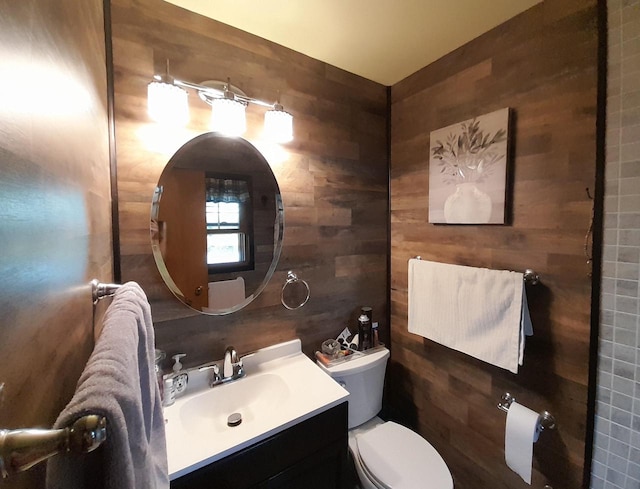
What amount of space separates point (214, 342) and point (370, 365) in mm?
828

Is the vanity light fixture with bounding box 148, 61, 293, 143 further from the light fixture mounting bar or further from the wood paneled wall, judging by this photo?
the wood paneled wall

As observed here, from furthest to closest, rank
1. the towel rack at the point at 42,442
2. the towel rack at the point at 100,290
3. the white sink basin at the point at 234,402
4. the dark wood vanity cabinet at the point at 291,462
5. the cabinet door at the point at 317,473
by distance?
1. the white sink basin at the point at 234,402
2. the cabinet door at the point at 317,473
3. the dark wood vanity cabinet at the point at 291,462
4. the towel rack at the point at 100,290
5. the towel rack at the point at 42,442

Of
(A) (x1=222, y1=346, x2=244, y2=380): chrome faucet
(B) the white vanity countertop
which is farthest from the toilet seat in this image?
(A) (x1=222, y1=346, x2=244, y2=380): chrome faucet

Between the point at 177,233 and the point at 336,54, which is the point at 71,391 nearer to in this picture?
the point at 177,233

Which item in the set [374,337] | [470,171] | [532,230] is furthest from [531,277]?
[374,337]

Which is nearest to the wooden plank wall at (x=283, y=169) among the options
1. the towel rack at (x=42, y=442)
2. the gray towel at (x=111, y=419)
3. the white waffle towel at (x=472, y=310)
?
the white waffle towel at (x=472, y=310)

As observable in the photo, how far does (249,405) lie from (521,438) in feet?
3.78

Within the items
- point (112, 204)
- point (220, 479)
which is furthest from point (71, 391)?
point (112, 204)

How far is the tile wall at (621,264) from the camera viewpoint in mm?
907

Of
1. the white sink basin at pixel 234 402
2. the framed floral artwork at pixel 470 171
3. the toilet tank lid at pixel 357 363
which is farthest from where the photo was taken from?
the toilet tank lid at pixel 357 363

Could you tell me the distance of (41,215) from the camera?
0.35 m

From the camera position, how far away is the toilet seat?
45.6 inches

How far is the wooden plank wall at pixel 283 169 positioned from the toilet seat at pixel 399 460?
0.54m

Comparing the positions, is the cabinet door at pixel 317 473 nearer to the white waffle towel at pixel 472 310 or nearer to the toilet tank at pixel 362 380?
the toilet tank at pixel 362 380
